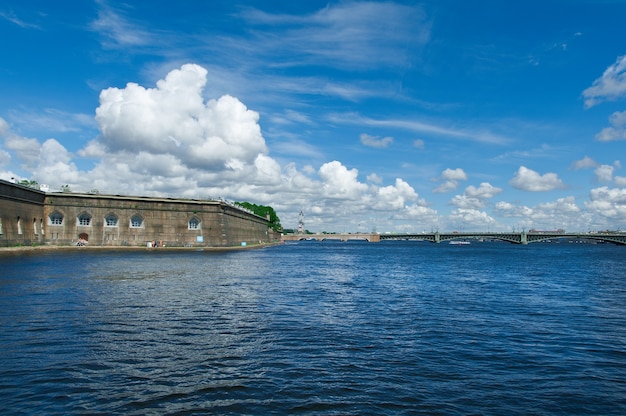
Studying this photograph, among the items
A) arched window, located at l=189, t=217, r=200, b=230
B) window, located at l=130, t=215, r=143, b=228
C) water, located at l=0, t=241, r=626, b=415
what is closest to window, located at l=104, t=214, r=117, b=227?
window, located at l=130, t=215, r=143, b=228

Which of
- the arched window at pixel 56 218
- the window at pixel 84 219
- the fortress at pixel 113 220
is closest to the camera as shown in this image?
the fortress at pixel 113 220

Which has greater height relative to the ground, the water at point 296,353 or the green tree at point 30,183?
the green tree at point 30,183

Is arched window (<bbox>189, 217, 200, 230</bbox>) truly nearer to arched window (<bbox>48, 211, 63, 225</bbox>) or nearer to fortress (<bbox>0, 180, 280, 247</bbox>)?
fortress (<bbox>0, 180, 280, 247</bbox>)

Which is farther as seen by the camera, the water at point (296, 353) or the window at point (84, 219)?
the window at point (84, 219)

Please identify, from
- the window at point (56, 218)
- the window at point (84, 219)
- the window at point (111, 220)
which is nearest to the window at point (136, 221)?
the window at point (111, 220)

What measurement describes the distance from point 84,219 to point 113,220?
16.6ft

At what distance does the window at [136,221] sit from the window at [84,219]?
24.9 feet

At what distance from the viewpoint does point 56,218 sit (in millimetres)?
78750

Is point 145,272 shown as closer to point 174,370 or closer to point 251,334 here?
point 251,334

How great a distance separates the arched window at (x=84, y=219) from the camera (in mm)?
80750

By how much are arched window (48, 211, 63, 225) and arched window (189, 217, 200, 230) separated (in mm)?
23787

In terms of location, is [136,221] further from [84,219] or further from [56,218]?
[56,218]

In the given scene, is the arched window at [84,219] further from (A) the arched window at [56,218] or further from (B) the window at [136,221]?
(B) the window at [136,221]

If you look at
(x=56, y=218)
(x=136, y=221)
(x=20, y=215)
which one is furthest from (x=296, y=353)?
(x=56, y=218)
